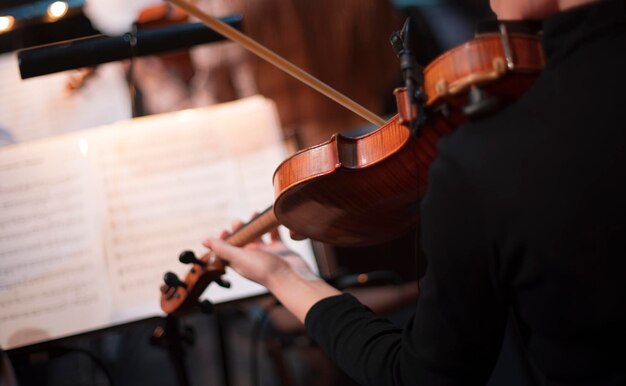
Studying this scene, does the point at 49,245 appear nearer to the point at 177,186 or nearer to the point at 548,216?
the point at 177,186

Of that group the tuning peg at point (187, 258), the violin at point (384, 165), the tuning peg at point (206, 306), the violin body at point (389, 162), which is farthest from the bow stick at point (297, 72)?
the tuning peg at point (206, 306)

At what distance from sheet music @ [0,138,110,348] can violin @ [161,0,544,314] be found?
8.8 inches

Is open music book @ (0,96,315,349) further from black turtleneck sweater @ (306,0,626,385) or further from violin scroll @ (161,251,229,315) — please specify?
black turtleneck sweater @ (306,0,626,385)

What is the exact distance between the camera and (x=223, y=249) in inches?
42.3

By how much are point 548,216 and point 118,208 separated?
3.54 ft

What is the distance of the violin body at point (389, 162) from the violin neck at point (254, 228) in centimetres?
6

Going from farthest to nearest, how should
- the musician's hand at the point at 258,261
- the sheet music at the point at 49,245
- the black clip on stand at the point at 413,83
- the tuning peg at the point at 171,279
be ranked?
1. the sheet music at the point at 49,245
2. the tuning peg at the point at 171,279
3. the musician's hand at the point at 258,261
4. the black clip on stand at the point at 413,83

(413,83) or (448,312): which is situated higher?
(413,83)

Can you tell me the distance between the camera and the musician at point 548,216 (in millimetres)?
509

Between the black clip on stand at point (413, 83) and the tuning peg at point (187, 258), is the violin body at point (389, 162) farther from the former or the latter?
the tuning peg at point (187, 258)

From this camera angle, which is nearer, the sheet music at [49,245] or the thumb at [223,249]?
the thumb at [223,249]

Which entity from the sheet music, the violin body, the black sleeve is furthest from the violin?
the sheet music

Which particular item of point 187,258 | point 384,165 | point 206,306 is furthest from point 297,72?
point 206,306

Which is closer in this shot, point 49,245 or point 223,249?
point 223,249
